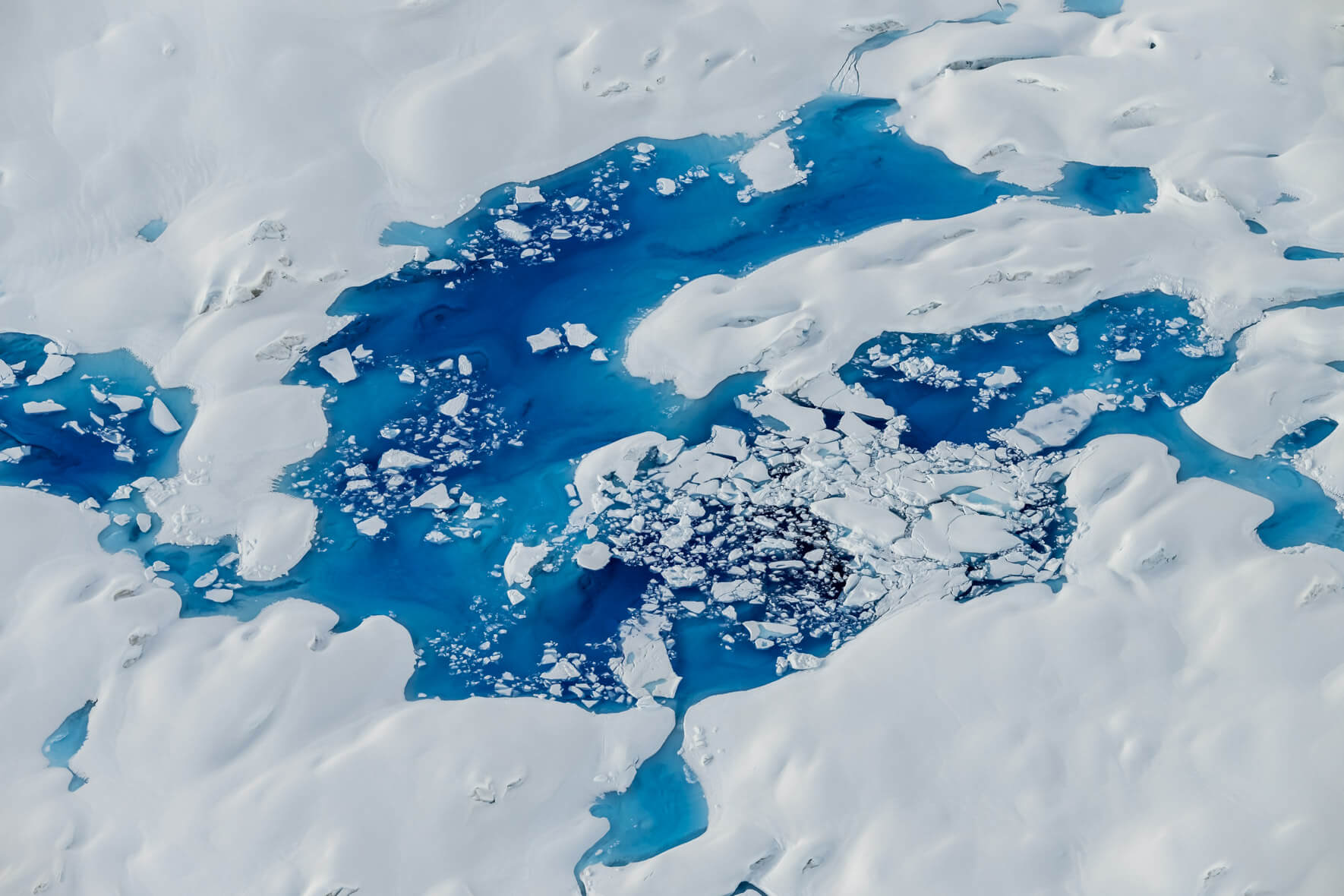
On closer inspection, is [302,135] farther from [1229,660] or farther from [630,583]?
[1229,660]

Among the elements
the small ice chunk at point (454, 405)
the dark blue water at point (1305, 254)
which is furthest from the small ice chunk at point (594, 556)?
the dark blue water at point (1305, 254)

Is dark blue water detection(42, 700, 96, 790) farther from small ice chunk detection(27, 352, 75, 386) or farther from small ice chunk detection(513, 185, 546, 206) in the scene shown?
small ice chunk detection(513, 185, 546, 206)

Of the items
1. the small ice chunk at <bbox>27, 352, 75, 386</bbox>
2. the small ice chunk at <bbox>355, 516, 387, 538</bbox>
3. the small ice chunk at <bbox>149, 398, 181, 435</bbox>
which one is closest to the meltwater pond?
the small ice chunk at <bbox>355, 516, 387, 538</bbox>

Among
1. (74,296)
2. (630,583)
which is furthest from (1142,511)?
(74,296)

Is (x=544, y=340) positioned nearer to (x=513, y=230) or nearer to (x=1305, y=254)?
(x=513, y=230)

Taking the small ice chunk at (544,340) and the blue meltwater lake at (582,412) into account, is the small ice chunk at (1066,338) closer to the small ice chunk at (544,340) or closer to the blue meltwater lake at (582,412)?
the blue meltwater lake at (582,412)
